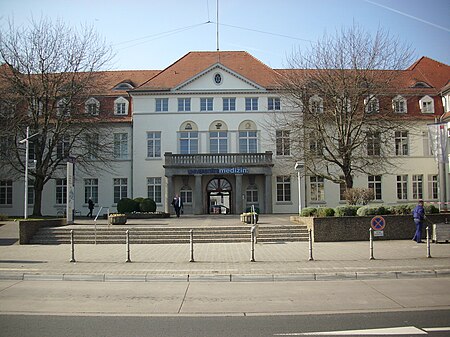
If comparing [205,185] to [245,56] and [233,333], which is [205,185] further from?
[233,333]

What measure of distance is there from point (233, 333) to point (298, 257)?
846cm

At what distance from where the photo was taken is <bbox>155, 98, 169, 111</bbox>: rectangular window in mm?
43000

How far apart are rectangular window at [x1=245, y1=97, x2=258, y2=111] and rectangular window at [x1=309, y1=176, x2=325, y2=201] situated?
9040mm

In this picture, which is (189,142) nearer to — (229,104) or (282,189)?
(229,104)

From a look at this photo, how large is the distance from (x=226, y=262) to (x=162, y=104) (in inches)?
1227

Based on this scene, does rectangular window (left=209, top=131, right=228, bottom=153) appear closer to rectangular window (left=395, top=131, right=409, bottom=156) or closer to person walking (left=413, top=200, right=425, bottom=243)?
rectangular window (left=395, top=131, right=409, bottom=156)

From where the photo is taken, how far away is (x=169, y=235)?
2105cm

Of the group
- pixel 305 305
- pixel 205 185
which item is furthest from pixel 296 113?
pixel 305 305

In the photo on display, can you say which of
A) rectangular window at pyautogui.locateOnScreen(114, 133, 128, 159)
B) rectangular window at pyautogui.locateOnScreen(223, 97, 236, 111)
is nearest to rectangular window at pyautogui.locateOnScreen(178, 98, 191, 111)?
rectangular window at pyautogui.locateOnScreen(223, 97, 236, 111)

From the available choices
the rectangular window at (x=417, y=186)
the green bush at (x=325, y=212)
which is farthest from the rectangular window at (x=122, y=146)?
the rectangular window at (x=417, y=186)

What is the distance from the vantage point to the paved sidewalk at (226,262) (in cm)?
1188

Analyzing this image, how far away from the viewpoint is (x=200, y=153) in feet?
137

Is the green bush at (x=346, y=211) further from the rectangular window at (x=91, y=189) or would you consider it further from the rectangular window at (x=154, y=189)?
the rectangular window at (x=91, y=189)

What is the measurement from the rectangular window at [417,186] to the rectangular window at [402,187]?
758mm
